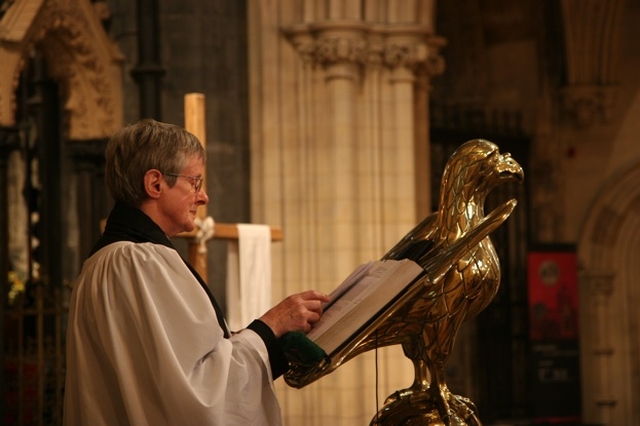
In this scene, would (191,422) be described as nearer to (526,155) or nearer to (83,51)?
(83,51)

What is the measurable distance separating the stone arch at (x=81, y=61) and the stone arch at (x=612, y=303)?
17.7 ft

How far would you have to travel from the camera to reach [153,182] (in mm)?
2781

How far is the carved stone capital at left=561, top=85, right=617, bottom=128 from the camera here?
1209 centimetres

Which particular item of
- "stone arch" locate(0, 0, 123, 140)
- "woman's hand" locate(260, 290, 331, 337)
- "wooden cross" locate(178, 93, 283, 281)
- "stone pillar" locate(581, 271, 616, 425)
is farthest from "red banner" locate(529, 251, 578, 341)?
"woman's hand" locate(260, 290, 331, 337)

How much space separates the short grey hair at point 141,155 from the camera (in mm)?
2771

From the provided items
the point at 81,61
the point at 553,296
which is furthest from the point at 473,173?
the point at 553,296

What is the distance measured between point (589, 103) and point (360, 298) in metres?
9.60

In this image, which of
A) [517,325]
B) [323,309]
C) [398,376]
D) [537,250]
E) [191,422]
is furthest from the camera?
[517,325]

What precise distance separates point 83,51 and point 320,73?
5.45 ft

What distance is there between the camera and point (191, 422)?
8.50ft

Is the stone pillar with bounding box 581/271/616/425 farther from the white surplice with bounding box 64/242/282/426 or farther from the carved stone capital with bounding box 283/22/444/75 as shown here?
the white surplice with bounding box 64/242/282/426

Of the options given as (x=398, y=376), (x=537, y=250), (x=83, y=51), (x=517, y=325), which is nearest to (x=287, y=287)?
(x=398, y=376)

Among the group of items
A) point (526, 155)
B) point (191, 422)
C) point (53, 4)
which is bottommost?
point (191, 422)

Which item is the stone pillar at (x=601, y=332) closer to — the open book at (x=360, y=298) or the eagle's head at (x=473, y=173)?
the eagle's head at (x=473, y=173)
